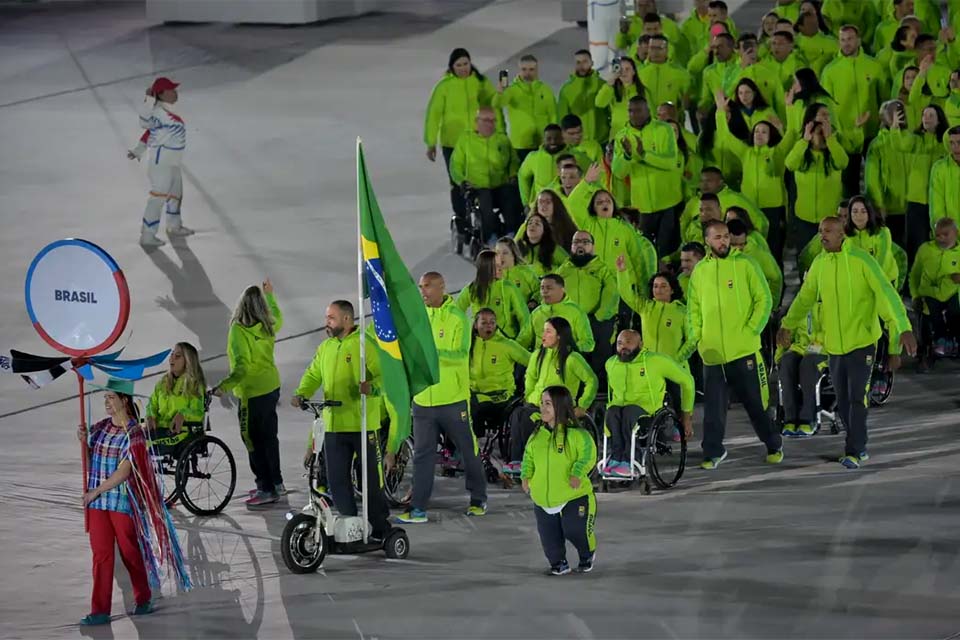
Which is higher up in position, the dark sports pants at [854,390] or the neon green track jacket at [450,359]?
the neon green track jacket at [450,359]

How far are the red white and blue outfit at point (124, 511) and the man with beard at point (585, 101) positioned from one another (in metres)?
9.27

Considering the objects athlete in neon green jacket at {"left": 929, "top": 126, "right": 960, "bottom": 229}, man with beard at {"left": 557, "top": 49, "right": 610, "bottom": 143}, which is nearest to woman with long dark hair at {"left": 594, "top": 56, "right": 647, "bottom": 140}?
man with beard at {"left": 557, "top": 49, "right": 610, "bottom": 143}

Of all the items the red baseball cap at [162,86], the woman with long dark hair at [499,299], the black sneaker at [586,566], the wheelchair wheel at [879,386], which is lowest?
the black sneaker at [586,566]

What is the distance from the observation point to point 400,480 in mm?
14266

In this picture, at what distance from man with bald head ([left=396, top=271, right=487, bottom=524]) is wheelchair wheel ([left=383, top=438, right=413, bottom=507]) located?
32cm

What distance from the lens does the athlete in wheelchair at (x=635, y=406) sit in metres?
13.9

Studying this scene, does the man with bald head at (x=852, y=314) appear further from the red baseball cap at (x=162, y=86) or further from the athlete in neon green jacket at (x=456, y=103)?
the red baseball cap at (x=162, y=86)

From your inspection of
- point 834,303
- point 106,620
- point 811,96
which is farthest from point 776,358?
point 106,620

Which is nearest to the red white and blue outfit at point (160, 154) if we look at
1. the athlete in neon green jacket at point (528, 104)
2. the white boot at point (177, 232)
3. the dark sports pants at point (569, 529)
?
the white boot at point (177, 232)

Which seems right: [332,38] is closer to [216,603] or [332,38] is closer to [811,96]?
[811,96]

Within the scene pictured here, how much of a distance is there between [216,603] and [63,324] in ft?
6.57

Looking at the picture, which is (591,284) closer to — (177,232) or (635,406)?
(635,406)

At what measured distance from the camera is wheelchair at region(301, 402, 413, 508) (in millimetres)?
12961

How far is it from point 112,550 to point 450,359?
9.63 ft
